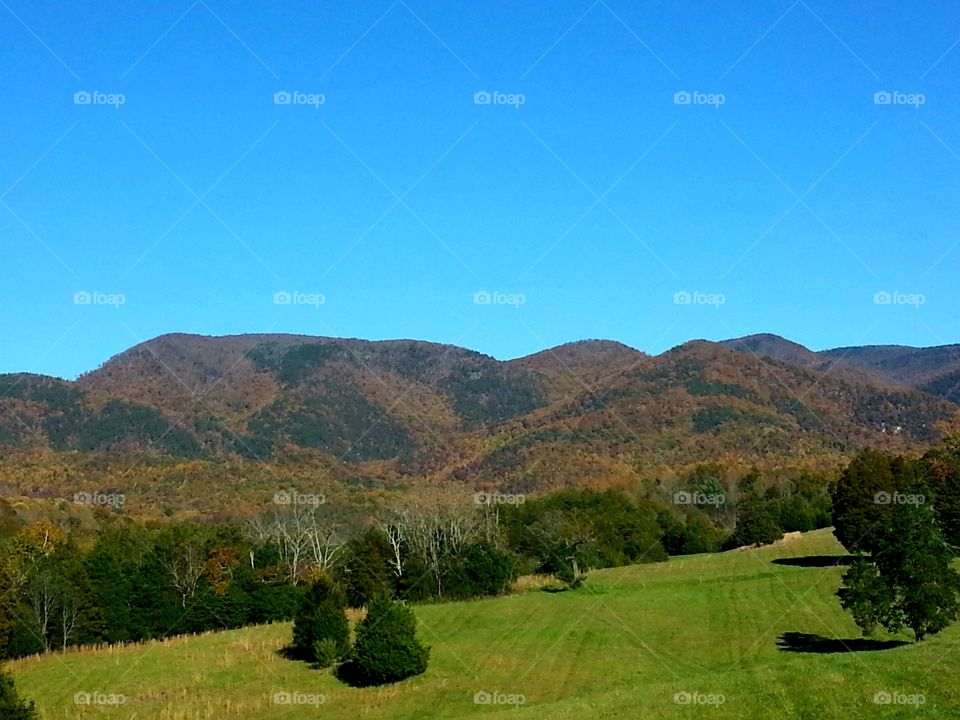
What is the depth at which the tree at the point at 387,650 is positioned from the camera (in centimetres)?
4397

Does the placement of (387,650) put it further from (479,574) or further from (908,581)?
(479,574)

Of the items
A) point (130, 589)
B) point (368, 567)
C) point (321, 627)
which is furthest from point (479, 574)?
Result: point (130, 589)

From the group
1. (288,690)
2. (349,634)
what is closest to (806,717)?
(288,690)

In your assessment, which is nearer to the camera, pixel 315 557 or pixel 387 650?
pixel 387 650

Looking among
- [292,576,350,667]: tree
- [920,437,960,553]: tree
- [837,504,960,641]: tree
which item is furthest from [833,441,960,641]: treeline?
[292,576,350,667]: tree

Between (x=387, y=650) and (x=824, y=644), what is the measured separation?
63.9 ft

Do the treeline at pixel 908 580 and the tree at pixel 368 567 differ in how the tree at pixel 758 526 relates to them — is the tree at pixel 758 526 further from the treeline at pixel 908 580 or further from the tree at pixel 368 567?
the treeline at pixel 908 580

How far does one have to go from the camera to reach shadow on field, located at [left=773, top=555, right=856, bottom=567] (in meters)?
68.9

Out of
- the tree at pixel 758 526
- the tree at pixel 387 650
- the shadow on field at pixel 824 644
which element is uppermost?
the tree at pixel 758 526

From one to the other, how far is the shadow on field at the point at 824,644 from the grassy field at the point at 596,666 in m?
0.23

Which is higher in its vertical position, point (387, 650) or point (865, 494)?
point (865, 494)

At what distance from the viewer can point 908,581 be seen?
36875 mm

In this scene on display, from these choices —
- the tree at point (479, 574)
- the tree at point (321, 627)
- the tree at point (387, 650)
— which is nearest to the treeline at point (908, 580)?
the tree at point (387, 650)

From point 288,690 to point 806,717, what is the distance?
29183 millimetres
